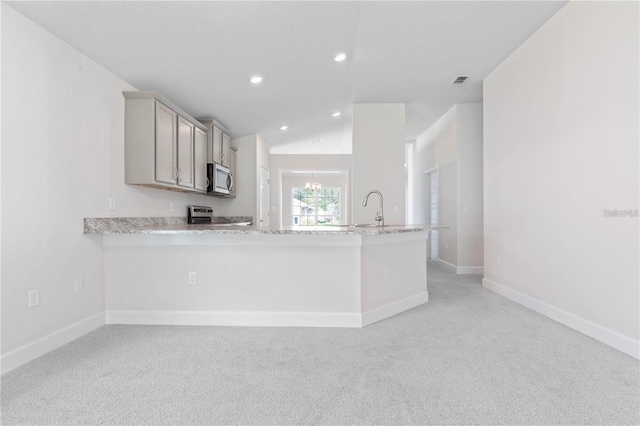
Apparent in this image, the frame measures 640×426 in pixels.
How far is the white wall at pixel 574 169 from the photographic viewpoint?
2148 millimetres

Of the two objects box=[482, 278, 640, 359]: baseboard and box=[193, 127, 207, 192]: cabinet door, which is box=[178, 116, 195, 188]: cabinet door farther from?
box=[482, 278, 640, 359]: baseboard

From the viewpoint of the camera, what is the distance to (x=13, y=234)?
203 centimetres

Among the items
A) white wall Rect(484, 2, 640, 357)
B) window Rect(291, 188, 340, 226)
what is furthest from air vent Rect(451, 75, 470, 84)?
window Rect(291, 188, 340, 226)

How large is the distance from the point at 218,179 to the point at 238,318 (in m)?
2.57

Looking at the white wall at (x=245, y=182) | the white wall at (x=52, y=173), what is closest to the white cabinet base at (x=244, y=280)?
the white wall at (x=52, y=173)

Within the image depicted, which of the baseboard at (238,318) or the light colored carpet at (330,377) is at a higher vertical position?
the baseboard at (238,318)

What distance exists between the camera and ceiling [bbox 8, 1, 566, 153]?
2.30 metres

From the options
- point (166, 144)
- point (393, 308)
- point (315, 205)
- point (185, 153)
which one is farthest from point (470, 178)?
point (315, 205)

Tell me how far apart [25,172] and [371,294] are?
9.09 ft

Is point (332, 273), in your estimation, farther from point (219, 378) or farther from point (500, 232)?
point (500, 232)

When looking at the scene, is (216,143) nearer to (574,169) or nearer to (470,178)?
(470,178)

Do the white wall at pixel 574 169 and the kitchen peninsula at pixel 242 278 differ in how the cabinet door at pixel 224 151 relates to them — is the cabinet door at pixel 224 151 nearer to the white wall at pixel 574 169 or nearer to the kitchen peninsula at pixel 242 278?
the kitchen peninsula at pixel 242 278

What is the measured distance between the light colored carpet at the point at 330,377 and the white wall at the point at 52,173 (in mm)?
371

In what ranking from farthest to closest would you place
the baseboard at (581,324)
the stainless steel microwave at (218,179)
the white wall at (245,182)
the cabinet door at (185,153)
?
the white wall at (245,182), the stainless steel microwave at (218,179), the cabinet door at (185,153), the baseboard at (581,324)
